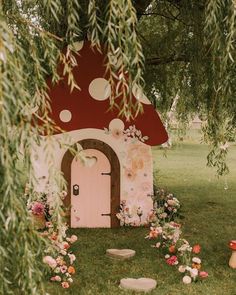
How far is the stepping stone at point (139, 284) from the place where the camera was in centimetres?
704

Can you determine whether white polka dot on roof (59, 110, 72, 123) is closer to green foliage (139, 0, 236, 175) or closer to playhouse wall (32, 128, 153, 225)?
playhouse wall (32, 128, 153, 225)

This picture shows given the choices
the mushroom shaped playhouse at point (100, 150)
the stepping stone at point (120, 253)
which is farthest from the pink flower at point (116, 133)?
the stepping stone at point (120, 253)

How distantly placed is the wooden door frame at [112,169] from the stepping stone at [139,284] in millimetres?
3384

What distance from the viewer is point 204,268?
8195 millimetres

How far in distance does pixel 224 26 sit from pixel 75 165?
221 inches

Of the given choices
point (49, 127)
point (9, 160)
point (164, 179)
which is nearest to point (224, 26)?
point (49, 127)

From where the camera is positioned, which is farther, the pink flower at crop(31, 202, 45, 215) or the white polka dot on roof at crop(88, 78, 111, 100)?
the white polka dot on roof at crop(88, 78, 111, 100)

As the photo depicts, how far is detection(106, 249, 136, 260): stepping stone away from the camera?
Answer: 8539 mm

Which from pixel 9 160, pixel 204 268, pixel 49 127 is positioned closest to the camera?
pixel 9 160

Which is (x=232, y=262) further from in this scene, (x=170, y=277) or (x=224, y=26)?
(x=224, y=26)

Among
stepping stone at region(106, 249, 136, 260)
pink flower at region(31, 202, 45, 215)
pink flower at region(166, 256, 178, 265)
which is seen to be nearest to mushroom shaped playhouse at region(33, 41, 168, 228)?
pink flower at region(31, 202, 45, 215)

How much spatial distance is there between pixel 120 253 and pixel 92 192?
2255 millimetres

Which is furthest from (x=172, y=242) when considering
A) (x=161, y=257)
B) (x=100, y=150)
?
(x=100, y=150)

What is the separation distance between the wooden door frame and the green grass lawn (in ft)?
1.52
